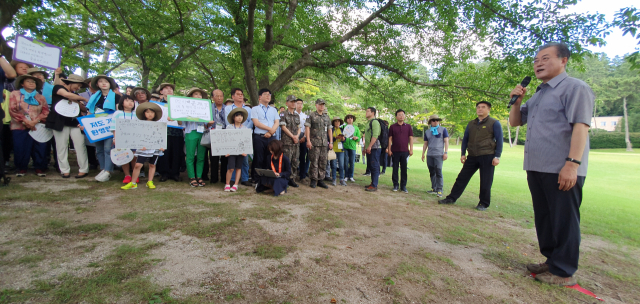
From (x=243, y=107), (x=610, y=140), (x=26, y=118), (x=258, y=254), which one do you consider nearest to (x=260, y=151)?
(x=243, y=107)

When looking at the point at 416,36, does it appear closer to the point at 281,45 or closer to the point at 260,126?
the point at 281,45

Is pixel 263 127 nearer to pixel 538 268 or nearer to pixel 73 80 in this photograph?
pixel 73 80

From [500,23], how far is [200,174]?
8307 mm

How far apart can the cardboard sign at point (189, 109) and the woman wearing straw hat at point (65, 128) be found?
2.08 meters

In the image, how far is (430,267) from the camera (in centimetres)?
288

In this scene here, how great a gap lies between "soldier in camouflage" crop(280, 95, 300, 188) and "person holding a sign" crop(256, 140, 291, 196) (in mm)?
560

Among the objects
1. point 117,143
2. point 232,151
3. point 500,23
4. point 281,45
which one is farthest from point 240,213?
point 281,45

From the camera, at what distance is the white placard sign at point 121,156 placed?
5.39 metres

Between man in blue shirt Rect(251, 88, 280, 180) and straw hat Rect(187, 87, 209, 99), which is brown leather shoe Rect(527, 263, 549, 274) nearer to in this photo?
man in blue shirt Rect(251, 88, 280, 180)

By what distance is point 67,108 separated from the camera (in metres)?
5.68

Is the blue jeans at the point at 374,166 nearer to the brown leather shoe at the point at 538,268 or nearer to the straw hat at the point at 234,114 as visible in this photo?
the straw hat at the point at 234,114

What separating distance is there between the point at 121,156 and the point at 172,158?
1.14m

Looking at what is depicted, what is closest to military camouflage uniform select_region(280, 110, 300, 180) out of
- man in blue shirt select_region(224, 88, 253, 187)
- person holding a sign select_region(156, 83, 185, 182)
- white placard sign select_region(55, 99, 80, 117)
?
man in blue shirt select_region(224, 88, 253, 187)

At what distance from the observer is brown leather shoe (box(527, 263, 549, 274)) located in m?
2.85
